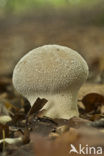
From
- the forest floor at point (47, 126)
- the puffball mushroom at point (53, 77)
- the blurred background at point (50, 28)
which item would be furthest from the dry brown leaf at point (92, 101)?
the blurred background at point (50, 28)

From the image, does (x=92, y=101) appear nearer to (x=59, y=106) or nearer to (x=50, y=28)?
(x=59, y=106)

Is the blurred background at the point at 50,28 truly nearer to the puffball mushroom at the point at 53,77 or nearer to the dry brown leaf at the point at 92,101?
the dry brown leaf at the point at 92,101

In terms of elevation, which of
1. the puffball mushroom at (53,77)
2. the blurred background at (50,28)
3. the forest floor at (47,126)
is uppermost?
the blurred background at (50,28)

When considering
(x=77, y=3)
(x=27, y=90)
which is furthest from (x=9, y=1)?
(x=27, y=90)

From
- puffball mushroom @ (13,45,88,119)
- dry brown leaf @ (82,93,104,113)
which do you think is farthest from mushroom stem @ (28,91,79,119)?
dry brown leaf @ (82,93,104,113)

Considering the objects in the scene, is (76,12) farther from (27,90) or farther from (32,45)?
(27,90)

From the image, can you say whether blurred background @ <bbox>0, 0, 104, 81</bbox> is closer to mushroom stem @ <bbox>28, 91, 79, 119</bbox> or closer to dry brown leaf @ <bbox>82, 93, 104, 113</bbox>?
dry brown leaf @ <bbox>82, 93, 104, 113</bbox>
